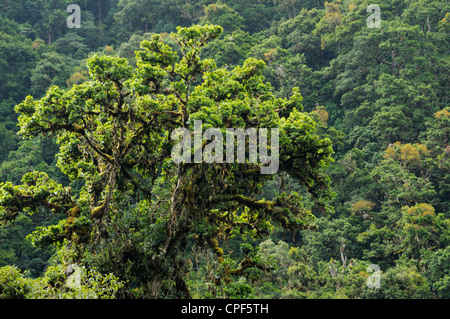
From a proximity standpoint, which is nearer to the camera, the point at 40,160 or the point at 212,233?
the point at 212,233

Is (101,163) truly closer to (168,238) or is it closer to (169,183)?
(169,183)

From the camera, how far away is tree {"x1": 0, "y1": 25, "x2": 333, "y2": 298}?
26.4 feet

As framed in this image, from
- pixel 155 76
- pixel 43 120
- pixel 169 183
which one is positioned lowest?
pixel 169 183

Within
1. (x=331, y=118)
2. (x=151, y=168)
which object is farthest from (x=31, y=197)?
(x=331, y=118)

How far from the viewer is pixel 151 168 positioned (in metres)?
9.21

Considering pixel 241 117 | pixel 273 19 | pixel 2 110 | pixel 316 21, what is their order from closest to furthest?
pixel 241 117 < pixel 2 110 < pixel 316 21 < pixel 273 19

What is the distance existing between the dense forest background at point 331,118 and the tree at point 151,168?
40cm

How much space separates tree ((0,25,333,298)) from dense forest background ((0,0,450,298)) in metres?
0.40

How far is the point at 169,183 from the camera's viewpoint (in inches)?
354

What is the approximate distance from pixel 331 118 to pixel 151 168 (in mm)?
24236

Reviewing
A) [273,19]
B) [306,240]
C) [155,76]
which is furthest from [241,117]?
[273,19]

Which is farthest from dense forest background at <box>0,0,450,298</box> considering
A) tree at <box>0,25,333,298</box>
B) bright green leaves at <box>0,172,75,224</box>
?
bright green leaves at <box>0,172,75,224</box>

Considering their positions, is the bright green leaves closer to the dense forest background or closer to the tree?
the tree

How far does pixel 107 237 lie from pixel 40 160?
22389 millimetres
